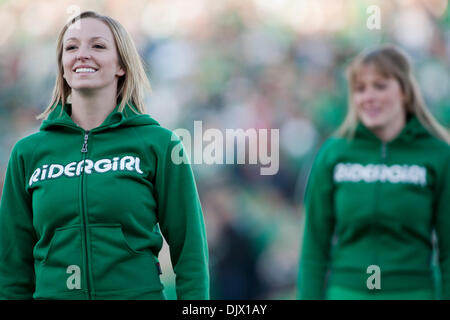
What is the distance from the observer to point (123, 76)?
180 cm

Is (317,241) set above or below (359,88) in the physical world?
below

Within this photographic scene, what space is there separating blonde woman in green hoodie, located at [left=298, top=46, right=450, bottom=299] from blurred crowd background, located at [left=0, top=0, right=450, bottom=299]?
1205 millimetres

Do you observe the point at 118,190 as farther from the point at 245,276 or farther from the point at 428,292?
the point at 245,276

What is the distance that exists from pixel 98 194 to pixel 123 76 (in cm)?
38

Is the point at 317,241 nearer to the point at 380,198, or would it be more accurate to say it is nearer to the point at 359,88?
the point at 380,198

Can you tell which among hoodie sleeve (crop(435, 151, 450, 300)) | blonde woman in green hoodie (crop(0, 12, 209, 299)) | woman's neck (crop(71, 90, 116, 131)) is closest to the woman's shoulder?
blonde woman in green hoodie (crop(0, 12, 209, 299))

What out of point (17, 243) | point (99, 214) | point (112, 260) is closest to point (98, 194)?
point (99, 214)

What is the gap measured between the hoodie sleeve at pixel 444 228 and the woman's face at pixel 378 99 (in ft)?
0.91

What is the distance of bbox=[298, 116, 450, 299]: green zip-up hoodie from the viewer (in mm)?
2000

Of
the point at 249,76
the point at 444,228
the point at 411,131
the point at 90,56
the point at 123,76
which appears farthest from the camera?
the point at 249,76

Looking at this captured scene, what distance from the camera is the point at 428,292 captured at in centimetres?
202

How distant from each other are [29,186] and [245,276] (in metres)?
1.84

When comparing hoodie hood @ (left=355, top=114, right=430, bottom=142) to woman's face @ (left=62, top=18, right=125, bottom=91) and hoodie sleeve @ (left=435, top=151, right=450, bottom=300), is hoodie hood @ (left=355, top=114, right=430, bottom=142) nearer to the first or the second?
hoodie sleeve @ (left=435, top=151, right=450, bottom=300)

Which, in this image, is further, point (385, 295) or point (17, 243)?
point (385, 295)
